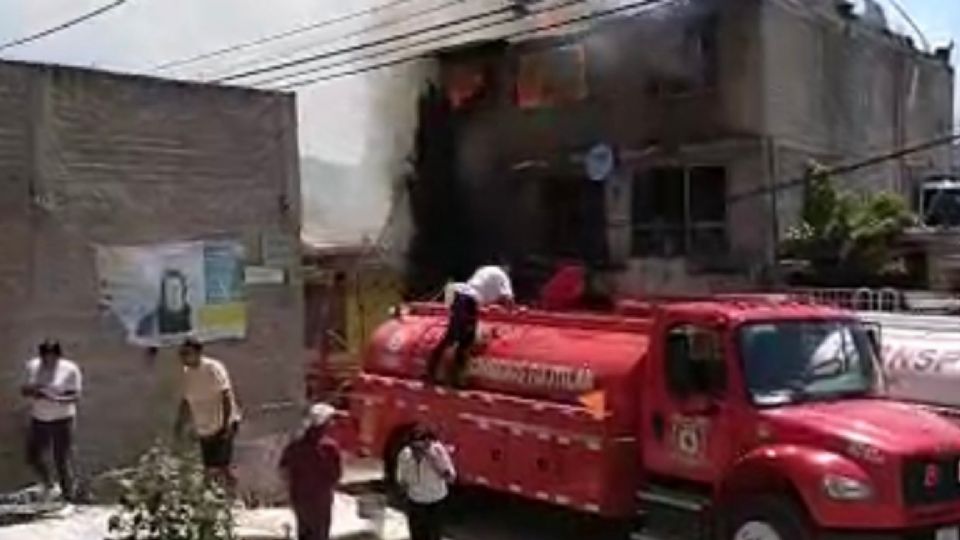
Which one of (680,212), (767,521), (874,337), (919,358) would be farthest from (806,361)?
(680,212)

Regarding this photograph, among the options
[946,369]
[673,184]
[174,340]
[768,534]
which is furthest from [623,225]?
[768,534]

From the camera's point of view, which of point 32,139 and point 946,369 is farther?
point 32,139

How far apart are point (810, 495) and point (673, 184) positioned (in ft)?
66.9

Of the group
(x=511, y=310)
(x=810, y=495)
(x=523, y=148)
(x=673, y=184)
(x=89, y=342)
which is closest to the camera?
(x=810, y=495)

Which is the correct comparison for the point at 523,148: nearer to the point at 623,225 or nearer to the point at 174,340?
the point at 623,225

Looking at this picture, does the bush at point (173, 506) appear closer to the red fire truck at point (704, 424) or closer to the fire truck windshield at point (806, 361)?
the red fire truck at point (704, 424)

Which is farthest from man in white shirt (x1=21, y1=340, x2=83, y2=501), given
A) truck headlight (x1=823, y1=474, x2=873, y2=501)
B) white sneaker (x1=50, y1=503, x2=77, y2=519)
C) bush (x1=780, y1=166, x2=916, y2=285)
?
bush (x1=780, y1=166, x2=916, y2=285)

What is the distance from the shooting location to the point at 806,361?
37.6 feet

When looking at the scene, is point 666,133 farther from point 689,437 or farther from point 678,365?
point 689,437

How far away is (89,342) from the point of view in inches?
617

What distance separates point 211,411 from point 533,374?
3112 mm

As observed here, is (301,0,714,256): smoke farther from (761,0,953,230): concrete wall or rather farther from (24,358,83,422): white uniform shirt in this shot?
(24,358,83,422): white uniform shirt

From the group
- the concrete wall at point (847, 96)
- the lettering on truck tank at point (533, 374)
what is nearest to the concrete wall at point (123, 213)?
the lettering on truck tank at point (533, 374)

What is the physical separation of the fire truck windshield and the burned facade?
55.3 feet
